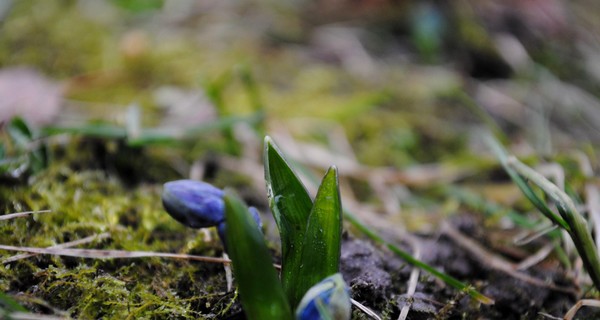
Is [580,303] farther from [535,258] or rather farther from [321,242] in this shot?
[321,242]

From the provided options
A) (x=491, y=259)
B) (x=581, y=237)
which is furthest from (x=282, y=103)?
(x=581, y=237)

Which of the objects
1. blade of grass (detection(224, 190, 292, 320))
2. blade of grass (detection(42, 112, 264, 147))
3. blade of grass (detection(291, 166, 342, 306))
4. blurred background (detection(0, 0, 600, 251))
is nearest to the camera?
blade of grass (detection(224, 190, 292, 320))

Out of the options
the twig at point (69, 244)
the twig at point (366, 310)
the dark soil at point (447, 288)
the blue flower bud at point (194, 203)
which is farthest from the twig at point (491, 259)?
the twig at point (69, 244)

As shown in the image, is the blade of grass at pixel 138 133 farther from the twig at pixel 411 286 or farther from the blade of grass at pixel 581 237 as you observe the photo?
the blade of grass at pixel 581 237

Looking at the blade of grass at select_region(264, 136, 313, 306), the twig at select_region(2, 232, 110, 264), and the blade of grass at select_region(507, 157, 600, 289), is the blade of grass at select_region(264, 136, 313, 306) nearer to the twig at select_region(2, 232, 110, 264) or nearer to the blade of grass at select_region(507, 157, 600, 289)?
the twig at select_region(2, 232, 110, 264)

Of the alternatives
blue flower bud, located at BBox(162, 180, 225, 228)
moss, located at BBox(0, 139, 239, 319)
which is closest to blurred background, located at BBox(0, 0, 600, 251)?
moss, located at BBox(0, 139, 239, 319)

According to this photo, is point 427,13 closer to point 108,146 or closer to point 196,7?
point 196,7
